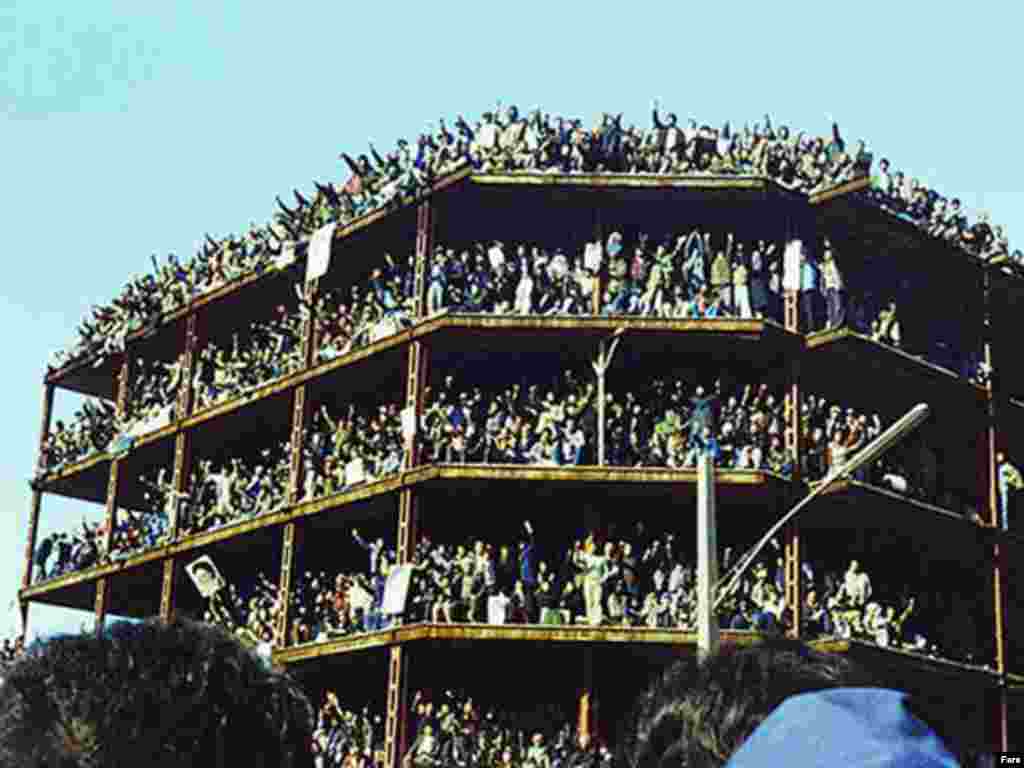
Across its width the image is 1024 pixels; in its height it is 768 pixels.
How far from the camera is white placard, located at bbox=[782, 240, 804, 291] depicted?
3603 centimetres

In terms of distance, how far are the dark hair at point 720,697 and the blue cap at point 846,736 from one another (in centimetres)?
39

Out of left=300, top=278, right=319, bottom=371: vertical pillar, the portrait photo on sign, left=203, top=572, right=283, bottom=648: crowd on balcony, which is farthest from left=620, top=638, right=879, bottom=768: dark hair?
left=300, top=278, right=319, bottom=371: vertical pillar

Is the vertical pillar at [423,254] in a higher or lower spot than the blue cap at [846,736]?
higher

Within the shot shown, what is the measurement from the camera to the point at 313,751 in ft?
9.49

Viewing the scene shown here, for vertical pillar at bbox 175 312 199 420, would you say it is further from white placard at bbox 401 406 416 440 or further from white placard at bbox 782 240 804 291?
white placard at bbox 782 240 804 291

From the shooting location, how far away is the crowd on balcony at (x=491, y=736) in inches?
1288

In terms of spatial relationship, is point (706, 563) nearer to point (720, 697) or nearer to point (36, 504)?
point (720, 697)

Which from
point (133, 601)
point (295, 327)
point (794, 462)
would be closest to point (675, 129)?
point (794, 462)

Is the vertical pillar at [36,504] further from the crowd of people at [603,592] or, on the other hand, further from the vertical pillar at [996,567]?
the vertical pillar at [996,567]

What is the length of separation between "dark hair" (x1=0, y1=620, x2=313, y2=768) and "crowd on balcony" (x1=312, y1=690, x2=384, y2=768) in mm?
31980

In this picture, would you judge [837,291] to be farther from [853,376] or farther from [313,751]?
[313,751]

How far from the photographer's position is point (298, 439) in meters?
39.0

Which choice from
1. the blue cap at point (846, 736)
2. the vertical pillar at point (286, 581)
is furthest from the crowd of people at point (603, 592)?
the blue cap at point (846, 736)

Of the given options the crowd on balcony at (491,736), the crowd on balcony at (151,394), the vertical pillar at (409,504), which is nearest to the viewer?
the crowd on balcony at (491,736)
